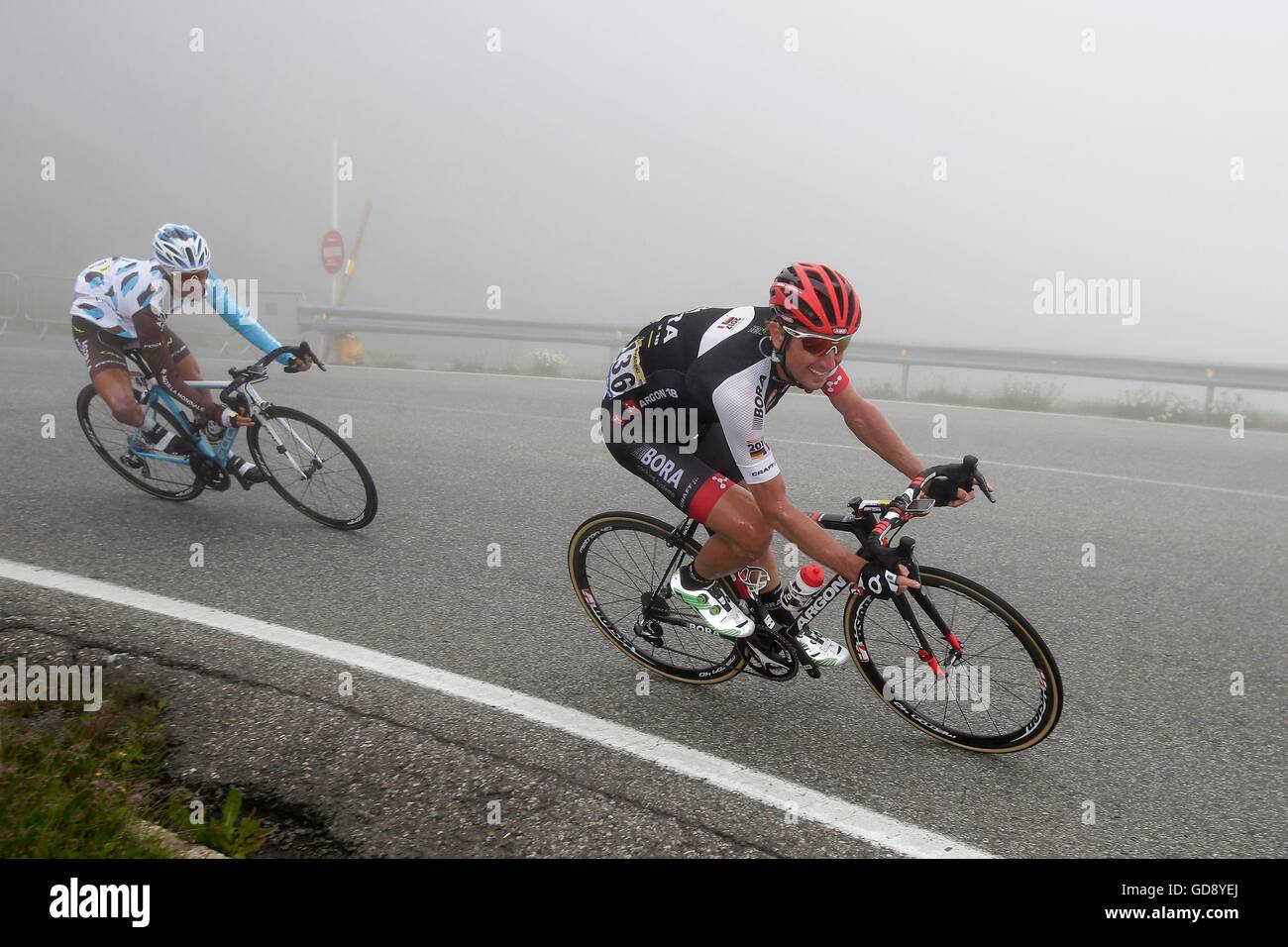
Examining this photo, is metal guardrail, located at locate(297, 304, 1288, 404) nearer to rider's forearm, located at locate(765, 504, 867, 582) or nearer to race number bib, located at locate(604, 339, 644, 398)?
race number bib, located at locate(604, 339, 644, 398)

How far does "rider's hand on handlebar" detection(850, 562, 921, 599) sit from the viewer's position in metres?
3.35

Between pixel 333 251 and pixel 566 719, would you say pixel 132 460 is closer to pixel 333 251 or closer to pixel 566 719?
pixel 566 719

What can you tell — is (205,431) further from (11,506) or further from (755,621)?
(755,621)

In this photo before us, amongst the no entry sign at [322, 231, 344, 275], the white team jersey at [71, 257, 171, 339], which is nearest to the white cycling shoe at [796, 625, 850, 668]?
the white team jersey at [71, 257, 171, 339]

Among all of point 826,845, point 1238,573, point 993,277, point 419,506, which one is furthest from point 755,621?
point 993,277

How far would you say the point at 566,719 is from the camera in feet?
11.8

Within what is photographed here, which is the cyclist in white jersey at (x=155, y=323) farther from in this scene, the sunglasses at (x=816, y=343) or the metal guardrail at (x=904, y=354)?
the metal guardrail at (x=904, y=354)

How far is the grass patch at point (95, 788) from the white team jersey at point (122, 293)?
2955 mm

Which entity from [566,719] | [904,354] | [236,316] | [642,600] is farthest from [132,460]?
[904,354]

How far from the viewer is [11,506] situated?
5855mm

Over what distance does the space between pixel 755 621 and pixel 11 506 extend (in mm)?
4690

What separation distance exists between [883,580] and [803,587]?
0.45m

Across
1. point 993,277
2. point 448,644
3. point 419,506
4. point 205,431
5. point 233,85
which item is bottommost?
point 448,644

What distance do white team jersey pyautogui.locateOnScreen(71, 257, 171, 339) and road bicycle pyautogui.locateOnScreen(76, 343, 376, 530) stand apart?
0.75ft
